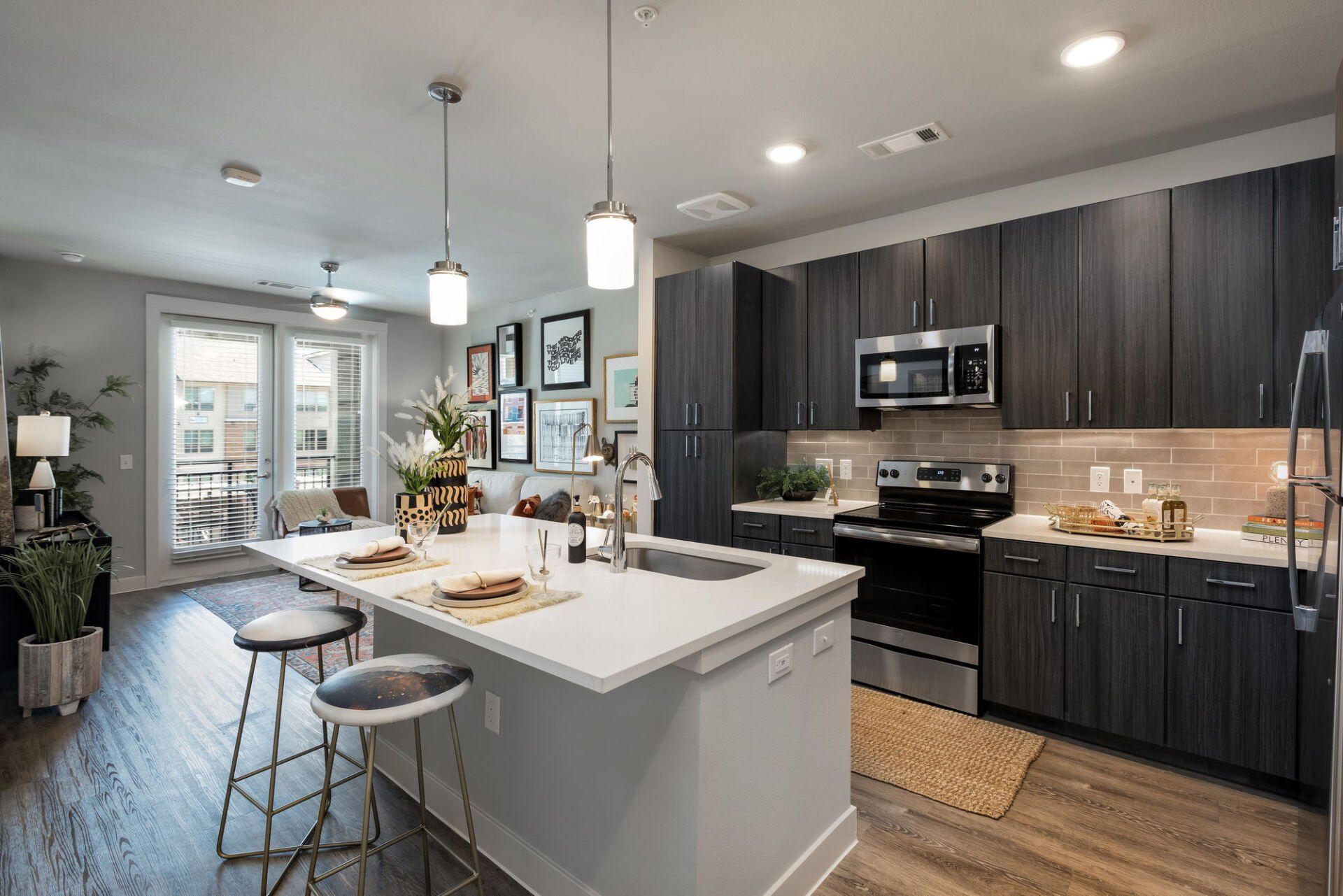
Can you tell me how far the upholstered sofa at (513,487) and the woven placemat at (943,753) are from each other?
2979 millimetres

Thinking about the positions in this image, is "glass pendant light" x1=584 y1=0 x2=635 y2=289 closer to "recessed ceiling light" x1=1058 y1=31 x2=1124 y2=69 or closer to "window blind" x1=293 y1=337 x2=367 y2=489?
"recessed ceiling light" x1=1058 y1=31 x2=1124 y2=69

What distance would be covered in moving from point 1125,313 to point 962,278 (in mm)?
728

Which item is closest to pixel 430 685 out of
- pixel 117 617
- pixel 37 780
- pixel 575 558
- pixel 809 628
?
pixel 575 558

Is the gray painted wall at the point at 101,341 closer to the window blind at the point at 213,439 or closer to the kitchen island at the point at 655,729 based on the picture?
the window blind at the point at 213,439

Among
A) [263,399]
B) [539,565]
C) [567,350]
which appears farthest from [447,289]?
[263,399]

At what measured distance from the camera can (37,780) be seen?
8.13ft

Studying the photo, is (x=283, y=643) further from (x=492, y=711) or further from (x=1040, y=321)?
(x=1040, y=321)

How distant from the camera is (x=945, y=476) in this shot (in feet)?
11.6

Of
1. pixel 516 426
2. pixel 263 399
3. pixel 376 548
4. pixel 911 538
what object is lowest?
pixel 911 538

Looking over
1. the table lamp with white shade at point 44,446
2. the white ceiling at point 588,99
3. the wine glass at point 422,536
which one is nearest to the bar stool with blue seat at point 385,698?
the wine glass at point 422,536

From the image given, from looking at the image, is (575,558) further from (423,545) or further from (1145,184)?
(1145,184)

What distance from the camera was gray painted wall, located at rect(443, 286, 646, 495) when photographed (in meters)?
5.41

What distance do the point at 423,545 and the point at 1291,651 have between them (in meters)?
3.04

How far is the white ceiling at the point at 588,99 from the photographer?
196 centimetres
